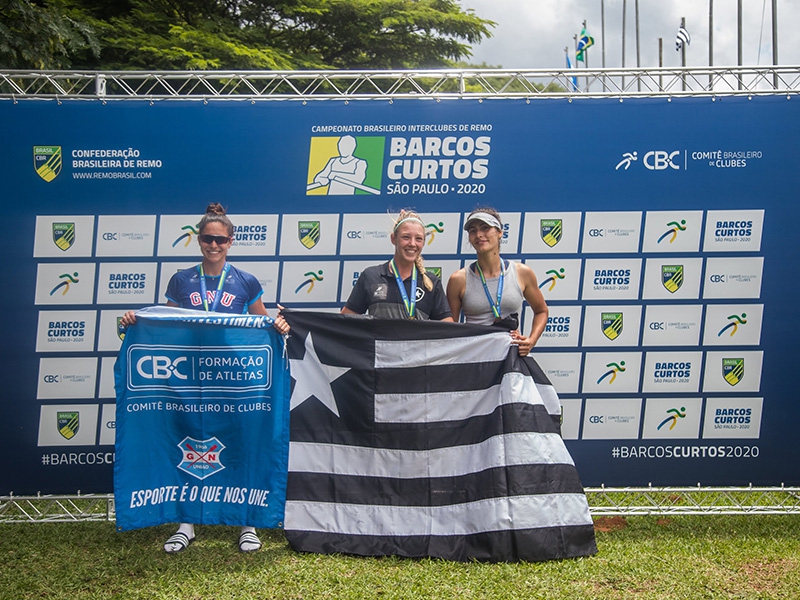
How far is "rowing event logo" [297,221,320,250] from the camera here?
479cm

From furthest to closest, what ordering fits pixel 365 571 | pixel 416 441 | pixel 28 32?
A: pixel 28 32 → pixel 416 441 → pixel 365 571

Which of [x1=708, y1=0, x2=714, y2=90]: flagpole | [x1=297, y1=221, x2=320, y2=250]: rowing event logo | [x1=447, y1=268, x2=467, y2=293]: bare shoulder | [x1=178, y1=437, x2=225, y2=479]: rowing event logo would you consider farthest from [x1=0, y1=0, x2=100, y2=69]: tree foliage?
[x1=708, y1=0, x2=714, y2=90]: flagpole

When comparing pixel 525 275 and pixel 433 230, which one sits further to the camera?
pixel 433 230

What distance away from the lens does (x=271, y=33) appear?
16.0m

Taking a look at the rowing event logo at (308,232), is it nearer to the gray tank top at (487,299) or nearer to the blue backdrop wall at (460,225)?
the blue backdrop wall at (460,225)

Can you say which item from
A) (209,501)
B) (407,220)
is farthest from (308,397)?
(407,220)

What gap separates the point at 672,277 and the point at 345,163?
2.34 meters

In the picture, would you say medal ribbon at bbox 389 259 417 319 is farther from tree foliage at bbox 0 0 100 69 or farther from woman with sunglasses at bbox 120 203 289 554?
tree foliage at bbox 0 0 100 69

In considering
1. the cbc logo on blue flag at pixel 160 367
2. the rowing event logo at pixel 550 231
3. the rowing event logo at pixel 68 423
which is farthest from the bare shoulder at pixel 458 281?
the rowing event logo at pixel 68 423

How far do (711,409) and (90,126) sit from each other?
182 inches

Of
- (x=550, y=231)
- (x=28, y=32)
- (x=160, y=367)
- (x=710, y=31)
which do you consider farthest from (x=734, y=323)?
(x=710, y=31)

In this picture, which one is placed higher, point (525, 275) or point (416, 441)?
point (525, 275)

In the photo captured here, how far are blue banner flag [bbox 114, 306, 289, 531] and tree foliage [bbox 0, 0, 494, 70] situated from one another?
653cm

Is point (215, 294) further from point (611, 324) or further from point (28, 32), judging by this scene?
point (28, 32)
